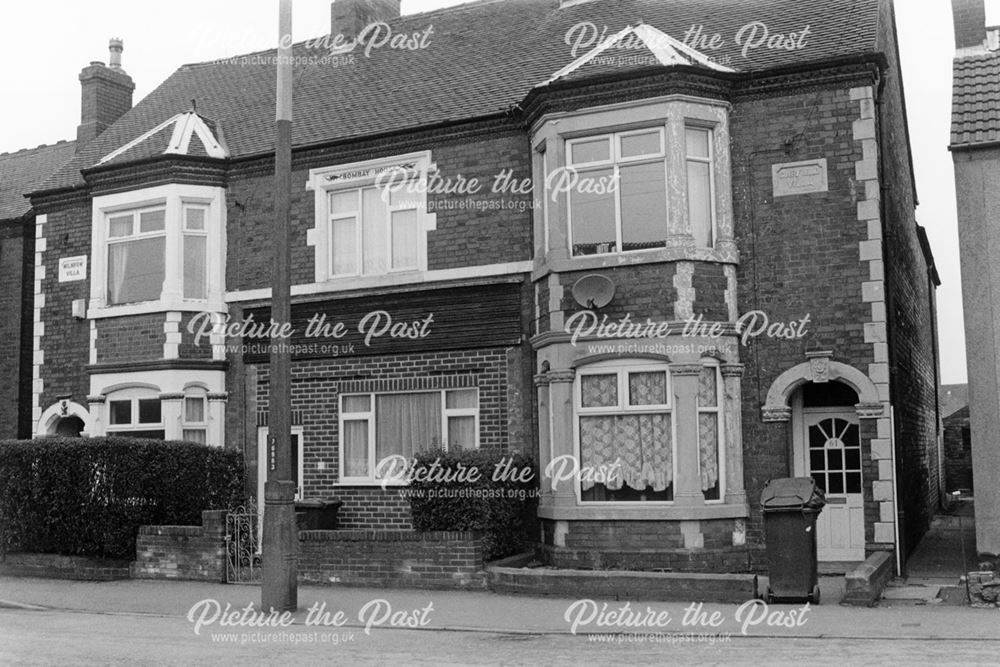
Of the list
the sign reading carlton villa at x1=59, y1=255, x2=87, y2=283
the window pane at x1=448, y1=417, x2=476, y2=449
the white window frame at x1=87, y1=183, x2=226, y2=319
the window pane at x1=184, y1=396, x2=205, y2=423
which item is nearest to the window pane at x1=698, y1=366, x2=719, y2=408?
the window pane at x1=448, y1=417, x2=476, y2=449

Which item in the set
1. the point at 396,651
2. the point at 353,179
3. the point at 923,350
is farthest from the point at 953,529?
the point at 396,651

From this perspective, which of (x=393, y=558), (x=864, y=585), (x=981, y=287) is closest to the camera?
(x=864, y=585)

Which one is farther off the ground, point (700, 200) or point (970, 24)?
point (970, 24)

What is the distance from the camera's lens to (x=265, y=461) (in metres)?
18.4

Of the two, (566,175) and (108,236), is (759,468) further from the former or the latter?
(108,236)

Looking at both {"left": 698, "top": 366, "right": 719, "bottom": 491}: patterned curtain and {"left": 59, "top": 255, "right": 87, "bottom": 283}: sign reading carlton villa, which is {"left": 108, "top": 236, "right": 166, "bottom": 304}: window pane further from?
{"left": 698, "top": 366, "right": 719, "bottom": 491}: patterned curtain

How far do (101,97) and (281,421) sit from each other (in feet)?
42.6

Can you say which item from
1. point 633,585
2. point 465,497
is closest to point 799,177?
point 633,585

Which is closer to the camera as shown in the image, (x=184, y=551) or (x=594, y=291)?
(x=594, y=291)

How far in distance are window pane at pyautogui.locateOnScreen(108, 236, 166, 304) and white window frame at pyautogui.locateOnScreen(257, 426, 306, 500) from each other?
297 cm

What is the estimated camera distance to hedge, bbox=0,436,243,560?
1664cm

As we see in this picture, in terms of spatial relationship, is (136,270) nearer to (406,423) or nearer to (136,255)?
(136,255)

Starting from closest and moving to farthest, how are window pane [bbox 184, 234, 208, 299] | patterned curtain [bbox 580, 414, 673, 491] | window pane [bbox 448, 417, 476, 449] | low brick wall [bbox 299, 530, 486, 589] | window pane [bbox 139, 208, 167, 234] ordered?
low brick wall [bbox 299, 530, 486, 589] → patterned curtain [bbox 580, 414, 673, 491] → window pane [bbox 448, 417, 476, 449] → window pane [bbox 184, 234, 208, 299] → window pane [bbox 139, 208, 167, 234]

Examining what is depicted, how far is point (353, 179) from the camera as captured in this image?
18.3 m
